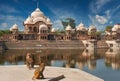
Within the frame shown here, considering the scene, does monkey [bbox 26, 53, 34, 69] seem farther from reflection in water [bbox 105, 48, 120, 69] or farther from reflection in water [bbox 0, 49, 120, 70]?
reflection in water [bbox 105, 48, 120, 69]

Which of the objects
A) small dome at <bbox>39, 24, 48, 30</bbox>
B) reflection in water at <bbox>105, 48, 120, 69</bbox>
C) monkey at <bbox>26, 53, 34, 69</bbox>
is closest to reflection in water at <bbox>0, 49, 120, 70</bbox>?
reflection in water at <bbox>105, 48, 120, 69</bbox>

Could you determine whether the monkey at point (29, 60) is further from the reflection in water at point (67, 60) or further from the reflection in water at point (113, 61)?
the reflection in water at point (113, 61)

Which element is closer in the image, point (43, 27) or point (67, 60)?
point (67, 60)

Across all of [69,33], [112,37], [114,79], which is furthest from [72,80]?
[112,37]

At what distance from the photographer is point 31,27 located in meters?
56.7

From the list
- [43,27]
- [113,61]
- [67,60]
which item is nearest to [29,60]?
[67,60]

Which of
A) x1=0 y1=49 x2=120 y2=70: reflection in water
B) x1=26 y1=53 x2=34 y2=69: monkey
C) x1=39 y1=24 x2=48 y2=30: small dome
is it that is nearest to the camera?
x1=26 y1=53 x2=34 y2=69: monkey

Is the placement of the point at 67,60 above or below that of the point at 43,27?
below

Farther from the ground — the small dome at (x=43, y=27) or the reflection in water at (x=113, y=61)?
the small dome at (x=43, y=27)

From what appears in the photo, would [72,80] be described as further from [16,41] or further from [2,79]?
[16,41]

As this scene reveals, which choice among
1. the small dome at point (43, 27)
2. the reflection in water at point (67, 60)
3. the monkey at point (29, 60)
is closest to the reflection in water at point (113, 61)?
the reflection in water at point (67, 60)

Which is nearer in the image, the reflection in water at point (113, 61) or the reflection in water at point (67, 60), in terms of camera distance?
the reflection in water at point (113, 61)

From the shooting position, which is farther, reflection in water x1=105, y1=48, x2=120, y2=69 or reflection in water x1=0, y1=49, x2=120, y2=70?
reflection in water x1=0, y1=49, x2=120, y2=70

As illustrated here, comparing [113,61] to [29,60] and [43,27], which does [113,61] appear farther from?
[43,27]
